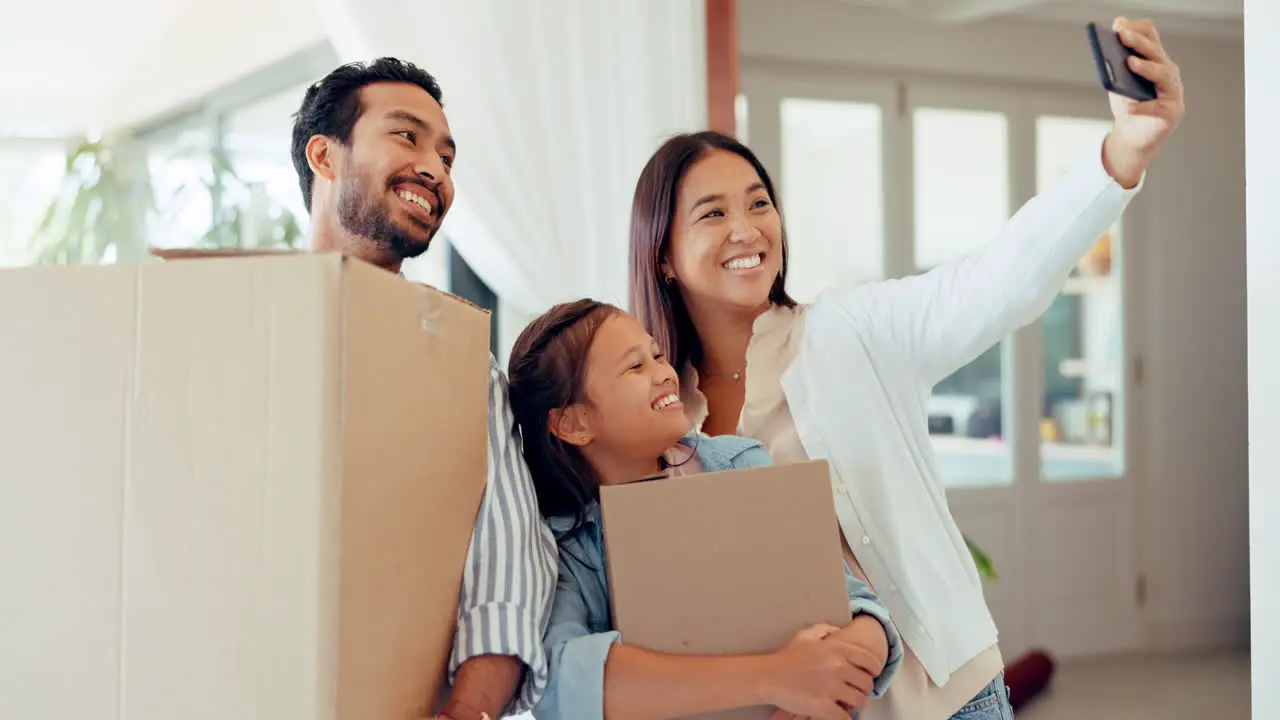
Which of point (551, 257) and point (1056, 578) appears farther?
point (1056, 578)

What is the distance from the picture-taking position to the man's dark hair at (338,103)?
1.21m

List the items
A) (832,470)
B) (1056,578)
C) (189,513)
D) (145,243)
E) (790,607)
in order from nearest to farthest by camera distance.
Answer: (189,513), (790,607), (832,470), (145,243), (1056,578)

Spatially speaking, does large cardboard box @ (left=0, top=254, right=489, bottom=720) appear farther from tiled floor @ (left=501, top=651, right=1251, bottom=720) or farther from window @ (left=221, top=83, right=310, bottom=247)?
tiled floor @ (left=501, top=651, right=1251, bottom=720)

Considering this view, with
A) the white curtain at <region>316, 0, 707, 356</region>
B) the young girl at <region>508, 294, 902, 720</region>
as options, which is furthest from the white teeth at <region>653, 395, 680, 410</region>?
the white curtain at <region>316, 0, 707, 356</region>

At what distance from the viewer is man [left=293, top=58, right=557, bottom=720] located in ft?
2.90

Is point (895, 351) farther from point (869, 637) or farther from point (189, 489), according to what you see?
point (189, 489)

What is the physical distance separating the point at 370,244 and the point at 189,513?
48 cm

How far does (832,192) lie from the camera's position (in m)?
4.21

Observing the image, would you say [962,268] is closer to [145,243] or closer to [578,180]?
[578,180]

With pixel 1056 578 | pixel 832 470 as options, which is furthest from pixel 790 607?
pixel 1056 578

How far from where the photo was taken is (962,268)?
48.8 inches

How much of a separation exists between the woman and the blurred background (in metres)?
1.07

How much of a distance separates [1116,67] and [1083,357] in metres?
3.91

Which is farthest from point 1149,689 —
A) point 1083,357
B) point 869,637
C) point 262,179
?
point 869,637
